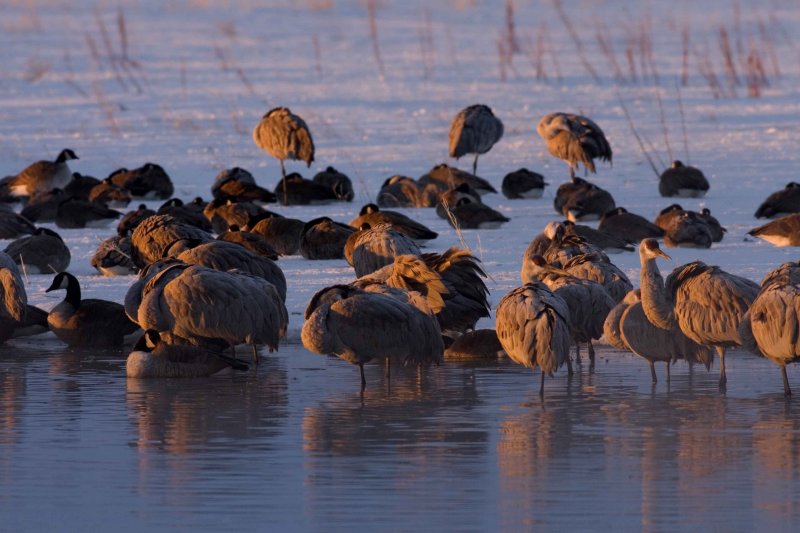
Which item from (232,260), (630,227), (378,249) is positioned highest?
(630,227)

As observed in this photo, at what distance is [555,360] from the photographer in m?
11.7

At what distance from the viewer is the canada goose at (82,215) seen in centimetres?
2295

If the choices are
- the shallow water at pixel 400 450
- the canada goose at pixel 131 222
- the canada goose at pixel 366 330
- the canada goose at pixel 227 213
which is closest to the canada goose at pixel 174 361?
the shallow water at pixel 400 450

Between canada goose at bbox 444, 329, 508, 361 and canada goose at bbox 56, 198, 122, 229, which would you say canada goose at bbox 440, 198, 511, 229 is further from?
canada goose at bbox 444, 329, 508, 361

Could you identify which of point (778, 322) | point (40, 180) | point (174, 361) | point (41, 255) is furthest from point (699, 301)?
point (40, 180)

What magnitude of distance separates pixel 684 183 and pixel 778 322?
1288cm

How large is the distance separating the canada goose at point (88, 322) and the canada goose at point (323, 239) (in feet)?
13.4

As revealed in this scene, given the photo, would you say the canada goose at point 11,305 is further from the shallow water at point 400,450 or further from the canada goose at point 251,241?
the canada goose at point 251,241

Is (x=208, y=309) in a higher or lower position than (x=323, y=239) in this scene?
lower

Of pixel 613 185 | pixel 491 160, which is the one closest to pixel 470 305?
pixel 613 185

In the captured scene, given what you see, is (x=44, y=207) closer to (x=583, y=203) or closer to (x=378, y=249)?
(x=583, y=203)

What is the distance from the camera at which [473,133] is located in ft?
90.9

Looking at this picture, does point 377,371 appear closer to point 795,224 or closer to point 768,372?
point 768,372

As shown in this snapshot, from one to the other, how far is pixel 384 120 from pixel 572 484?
25.8m
